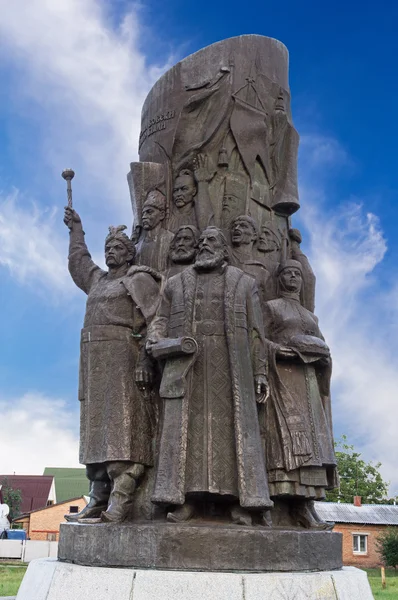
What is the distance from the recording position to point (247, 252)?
7.56m

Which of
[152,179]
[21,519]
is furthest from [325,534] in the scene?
[21,519]

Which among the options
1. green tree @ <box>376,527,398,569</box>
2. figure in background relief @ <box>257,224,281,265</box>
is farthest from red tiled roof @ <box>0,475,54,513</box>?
figure in background relief @ <box>257,224,281,265</box>

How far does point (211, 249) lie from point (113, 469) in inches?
94.6

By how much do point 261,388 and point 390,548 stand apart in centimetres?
2379

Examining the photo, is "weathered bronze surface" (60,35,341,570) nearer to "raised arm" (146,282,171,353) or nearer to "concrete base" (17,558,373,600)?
"raised arm" (146,282,171,353)

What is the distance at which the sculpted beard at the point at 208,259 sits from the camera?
684cm

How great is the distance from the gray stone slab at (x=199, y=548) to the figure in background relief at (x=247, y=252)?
2.64 m

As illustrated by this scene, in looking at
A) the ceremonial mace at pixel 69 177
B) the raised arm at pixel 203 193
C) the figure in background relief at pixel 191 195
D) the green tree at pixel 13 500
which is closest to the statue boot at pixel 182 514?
the raised arm at pixel 203 193

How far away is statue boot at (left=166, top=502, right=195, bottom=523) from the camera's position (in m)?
5.95

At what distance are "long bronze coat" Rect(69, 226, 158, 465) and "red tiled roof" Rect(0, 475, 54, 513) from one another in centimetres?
3717

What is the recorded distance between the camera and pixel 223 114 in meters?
8.05

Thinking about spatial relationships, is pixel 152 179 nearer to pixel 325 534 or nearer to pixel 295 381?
pixel 295 381

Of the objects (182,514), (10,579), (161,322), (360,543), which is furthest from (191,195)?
(360,543)

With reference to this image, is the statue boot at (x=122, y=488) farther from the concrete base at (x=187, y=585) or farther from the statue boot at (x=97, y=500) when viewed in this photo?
the concrete base at (x=187, y=585)
